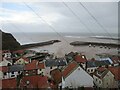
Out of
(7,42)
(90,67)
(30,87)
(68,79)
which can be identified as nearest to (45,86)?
(30,87)

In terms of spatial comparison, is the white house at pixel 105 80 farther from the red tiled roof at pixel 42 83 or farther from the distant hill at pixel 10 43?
the distant hill at pixel 10 43

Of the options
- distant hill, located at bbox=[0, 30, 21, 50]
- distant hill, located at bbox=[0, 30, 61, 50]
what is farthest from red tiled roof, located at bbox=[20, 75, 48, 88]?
distant hill, located at bbox=[0, 30, 21, 50]

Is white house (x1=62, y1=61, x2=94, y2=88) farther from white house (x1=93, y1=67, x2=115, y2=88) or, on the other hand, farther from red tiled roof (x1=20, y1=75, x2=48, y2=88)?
red tiled roof (x1=20, y1=75, x2=48, y2=88)

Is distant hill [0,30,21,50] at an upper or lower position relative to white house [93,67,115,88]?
upper

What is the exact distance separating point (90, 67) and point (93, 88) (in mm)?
1981

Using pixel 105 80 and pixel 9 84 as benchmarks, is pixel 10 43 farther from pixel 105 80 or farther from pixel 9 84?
pixel 9 84

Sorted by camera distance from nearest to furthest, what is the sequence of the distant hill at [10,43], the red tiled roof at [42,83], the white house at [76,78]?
the red tiled roof at [42,83] < the white house at [76,78] < the distant hill at [10,43]

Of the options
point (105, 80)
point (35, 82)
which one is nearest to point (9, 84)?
point (35, 82)

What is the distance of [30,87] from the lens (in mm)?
2918

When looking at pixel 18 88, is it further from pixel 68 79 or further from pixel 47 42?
pixel 47 42

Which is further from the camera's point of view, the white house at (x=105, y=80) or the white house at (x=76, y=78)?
the white house at (x=105, y=80)

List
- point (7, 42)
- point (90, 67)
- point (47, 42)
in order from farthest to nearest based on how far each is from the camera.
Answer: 1. point (47, 42)
2. point (7, 42)
3. point (90, 67)

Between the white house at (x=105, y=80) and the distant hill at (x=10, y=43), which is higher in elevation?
the distant hill at (x=10, y=43)

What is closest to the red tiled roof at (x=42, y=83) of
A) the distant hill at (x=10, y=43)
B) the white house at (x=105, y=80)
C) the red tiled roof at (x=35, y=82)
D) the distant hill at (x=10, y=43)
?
the red tiled roof at (x=35, y=82)
